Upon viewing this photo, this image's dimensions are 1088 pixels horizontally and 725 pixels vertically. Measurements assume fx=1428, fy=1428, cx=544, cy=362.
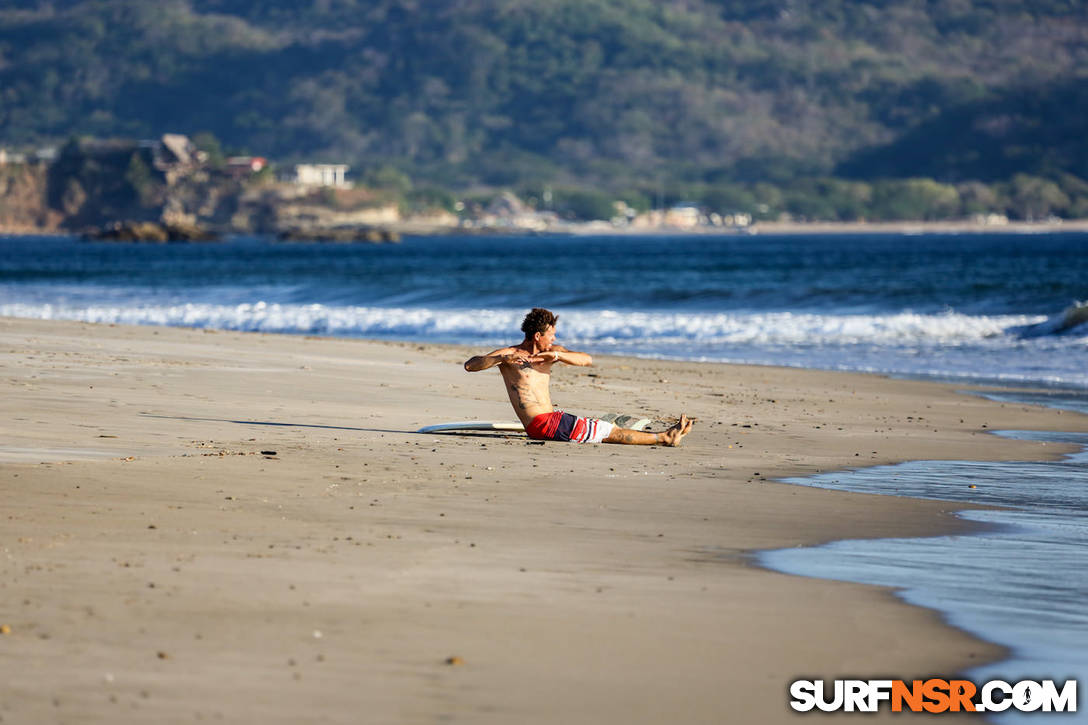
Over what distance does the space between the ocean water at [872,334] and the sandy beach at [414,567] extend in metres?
0.36

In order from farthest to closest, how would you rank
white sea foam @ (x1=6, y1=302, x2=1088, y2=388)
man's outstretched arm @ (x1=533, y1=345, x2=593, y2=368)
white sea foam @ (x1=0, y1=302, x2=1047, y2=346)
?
1. white sea foam @ (x1=0, y1=302, x2=1047, y2=346)
2. white sea foam @ (x1=6, y1=302, x2=1088, y2=388)
3. man's outstretched arm @ (x1=533, y1=345, x2=593, y2=368)

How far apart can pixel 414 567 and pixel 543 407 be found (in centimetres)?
497

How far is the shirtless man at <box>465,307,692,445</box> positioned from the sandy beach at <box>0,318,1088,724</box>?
0.25 meters

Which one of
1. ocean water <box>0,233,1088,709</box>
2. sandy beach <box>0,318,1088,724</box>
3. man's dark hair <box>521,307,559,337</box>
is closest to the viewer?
sandy beach <box>0,318,1088,724</box>

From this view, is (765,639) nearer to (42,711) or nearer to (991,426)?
(42,711)

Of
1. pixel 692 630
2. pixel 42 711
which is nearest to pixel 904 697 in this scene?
pixel 692 630

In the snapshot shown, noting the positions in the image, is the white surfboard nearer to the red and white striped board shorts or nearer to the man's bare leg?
the red and white striped board shorts

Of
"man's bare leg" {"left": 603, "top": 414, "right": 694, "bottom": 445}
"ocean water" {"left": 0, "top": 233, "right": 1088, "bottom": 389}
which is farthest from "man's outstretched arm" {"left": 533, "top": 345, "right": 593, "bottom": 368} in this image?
"ocean water" {"left": 0, "top": 233, "right": 1088, "bottom": 389}

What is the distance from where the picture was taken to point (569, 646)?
18.4 ft

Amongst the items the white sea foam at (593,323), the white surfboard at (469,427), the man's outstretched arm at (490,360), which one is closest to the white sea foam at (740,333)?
the white sea foam at (593,323)

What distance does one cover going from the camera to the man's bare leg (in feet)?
37.6

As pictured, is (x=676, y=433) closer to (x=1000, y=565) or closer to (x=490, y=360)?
(x=490, y=360)

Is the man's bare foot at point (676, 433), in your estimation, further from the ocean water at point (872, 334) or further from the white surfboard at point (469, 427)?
the ocean water at point (872, 334)

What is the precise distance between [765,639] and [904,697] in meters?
0.73
